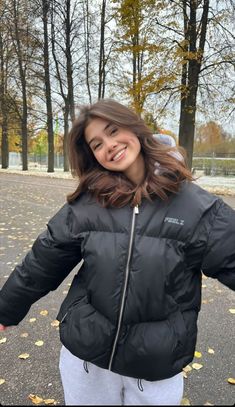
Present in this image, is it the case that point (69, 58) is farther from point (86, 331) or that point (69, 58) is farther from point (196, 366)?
point (86, 331)

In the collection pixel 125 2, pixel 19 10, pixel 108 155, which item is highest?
pixel 19 10

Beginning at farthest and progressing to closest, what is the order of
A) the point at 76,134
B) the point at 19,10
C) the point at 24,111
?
the point at 24,111 → the point at 19,10 → the point at 76,134

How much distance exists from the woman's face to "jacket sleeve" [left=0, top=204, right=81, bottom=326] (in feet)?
0.94

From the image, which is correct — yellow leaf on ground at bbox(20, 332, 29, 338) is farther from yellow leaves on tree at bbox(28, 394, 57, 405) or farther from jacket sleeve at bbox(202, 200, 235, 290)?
jacket sleeve at bbox(202, 200, 235, 290)

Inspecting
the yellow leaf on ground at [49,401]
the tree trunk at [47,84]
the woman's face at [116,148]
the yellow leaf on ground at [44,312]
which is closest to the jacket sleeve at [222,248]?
the woman's face at [116,148]

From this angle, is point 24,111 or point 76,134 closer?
point 76,134

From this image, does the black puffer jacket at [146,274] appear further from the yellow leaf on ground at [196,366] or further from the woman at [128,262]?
the yellow leaf on ground at [196,366]

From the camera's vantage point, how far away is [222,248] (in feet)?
5.07

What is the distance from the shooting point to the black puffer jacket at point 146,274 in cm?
152

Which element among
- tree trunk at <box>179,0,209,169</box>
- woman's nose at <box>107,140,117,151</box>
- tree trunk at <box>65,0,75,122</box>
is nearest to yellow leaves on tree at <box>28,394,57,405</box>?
Result: woman's nose at <box>107,140,117,151</box>

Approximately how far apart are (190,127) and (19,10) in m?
16.5

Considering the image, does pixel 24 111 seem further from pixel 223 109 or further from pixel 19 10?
pixel 223 109

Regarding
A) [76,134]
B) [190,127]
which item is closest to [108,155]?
[76,134]

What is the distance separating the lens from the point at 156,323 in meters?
1.55
